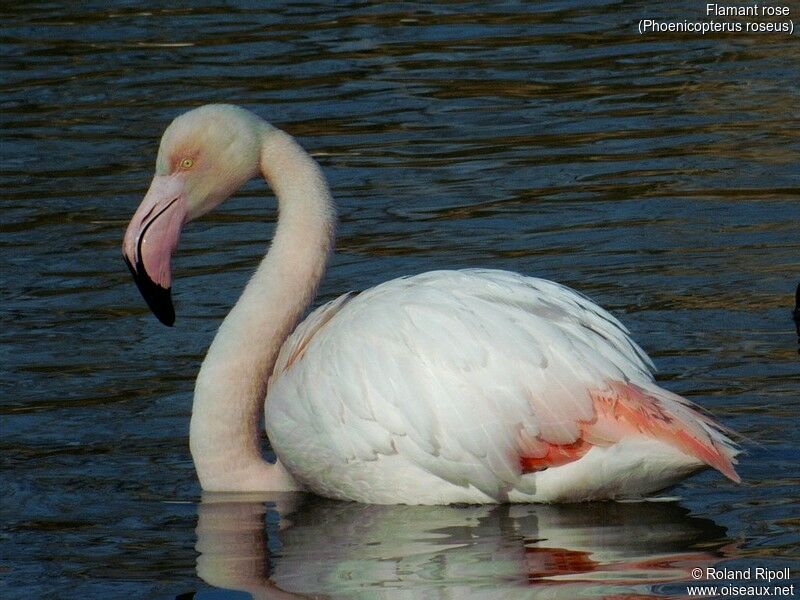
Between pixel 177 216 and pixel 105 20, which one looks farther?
pixel 105 20

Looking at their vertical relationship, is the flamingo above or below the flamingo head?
below

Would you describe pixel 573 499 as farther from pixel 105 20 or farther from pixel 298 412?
pixel 105 20

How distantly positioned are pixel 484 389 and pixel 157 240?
56.4 inches

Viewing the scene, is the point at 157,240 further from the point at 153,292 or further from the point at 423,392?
the point at 423,392

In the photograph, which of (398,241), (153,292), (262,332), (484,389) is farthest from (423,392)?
(398,241)

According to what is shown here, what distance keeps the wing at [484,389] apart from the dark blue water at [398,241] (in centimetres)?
26

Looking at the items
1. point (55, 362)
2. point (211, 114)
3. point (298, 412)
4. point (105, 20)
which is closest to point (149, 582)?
point (298, 412)

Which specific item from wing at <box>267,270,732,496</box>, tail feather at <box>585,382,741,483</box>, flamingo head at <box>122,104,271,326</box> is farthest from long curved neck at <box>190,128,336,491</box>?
tail feather at <box>585,382,741,483</box>

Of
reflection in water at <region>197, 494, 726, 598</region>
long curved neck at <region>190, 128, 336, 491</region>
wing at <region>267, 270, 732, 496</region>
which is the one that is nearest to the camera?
reflection in water at <region>197, 494, 726, 598</region>

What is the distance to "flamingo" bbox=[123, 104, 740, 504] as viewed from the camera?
5500mm

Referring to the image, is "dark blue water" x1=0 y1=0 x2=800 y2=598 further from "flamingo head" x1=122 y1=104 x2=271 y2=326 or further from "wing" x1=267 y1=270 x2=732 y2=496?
"flamingo head" x1=122 y1=104 x2=271 y2=326

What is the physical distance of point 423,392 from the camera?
18.2 feet

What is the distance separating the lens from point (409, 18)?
13695 mm

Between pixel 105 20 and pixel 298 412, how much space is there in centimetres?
886
